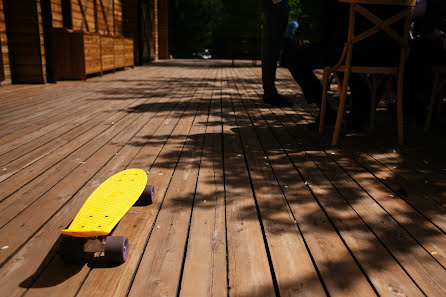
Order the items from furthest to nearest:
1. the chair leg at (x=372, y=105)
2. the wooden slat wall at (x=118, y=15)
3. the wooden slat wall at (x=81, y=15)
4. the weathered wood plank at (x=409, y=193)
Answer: the wooden slat wall at (x=118, y=15) < the wooden slat wall at (x=81, y=15) < the chair leg at (x=372, y=105) < the weathered wood plank at (x=409, y=193)

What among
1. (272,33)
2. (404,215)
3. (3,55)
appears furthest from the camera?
(3,55)

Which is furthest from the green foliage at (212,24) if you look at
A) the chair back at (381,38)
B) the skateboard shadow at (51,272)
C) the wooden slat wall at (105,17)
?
the skateboard shadow at (51,272)

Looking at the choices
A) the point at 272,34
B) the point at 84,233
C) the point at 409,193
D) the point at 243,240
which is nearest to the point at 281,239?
the point at 243,240

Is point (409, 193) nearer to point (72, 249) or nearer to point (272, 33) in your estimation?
point (72, 249)

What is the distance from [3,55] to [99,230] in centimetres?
665

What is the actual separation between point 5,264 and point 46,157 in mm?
1460

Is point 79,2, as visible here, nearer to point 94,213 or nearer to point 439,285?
point 94,213

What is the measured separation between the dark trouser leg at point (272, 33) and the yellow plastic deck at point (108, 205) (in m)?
3.46

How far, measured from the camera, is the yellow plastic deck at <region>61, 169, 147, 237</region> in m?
1.41

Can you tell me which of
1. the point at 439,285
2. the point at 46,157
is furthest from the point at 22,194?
the point at 439,285

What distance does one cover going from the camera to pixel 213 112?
4.70 meters

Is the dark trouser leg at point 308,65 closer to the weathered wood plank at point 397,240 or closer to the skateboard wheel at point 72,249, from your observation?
the weathered wood plank at point 397,240

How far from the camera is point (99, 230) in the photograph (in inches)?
54.9

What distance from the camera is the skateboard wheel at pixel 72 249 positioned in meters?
1.39
